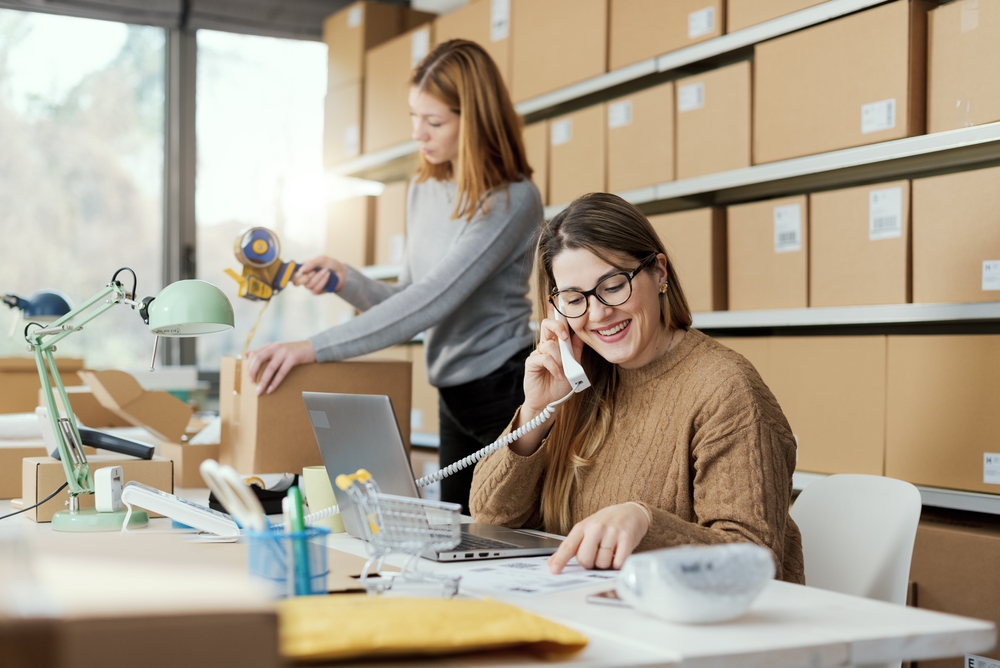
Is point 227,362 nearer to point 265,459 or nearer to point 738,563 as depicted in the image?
point 265,459

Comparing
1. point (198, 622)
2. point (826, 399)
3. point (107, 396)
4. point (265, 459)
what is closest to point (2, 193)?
A: point (107, 396)

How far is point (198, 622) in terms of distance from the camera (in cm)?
56

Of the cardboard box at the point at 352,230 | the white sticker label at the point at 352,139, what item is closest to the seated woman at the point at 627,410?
the cardboard box at the point at 352,230

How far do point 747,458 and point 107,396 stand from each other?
1.32 meters

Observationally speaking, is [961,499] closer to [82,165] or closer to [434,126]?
[434,126]

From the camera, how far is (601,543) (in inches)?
42.1

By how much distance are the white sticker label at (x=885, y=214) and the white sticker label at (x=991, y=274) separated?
19 cm

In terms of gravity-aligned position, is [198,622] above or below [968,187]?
below

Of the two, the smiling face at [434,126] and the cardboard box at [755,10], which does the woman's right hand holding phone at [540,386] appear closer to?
the smiling face at [434,126]

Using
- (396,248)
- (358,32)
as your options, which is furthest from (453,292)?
(358,32)

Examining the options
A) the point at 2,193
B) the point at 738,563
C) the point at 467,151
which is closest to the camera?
the point at 738,563

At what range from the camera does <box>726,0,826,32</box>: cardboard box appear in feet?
7.29

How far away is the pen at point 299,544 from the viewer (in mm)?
816

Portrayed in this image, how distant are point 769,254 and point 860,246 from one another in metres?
0.24
